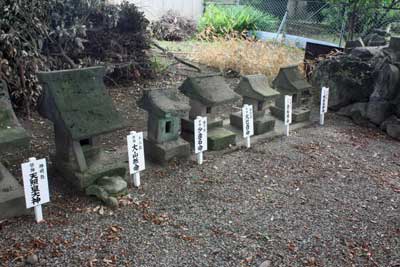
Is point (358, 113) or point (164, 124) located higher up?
point (164, 124)

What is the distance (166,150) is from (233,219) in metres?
1.08

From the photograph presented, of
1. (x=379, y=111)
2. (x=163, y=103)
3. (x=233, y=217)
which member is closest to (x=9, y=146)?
(x=163, y=103)

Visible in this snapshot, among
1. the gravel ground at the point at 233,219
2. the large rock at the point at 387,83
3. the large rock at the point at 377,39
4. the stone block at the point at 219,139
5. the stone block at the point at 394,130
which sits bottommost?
the gravel ground at the point at 233,219

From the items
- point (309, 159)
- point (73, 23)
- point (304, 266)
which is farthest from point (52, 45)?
point (304, 266)

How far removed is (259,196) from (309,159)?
1158 mm

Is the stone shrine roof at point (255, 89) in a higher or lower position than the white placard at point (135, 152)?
higher

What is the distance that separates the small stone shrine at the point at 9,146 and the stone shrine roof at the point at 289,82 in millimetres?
3555

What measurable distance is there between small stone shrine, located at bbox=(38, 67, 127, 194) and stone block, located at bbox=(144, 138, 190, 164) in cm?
52

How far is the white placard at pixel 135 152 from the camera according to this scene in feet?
11.1

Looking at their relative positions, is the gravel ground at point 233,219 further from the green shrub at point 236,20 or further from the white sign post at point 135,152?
the green shrub at point 236,20

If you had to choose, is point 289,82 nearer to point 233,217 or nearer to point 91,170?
point 233,217

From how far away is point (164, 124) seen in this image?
3912 mm

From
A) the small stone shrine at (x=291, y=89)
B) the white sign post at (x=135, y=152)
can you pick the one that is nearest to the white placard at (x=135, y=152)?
the white sign post at (x=135, y=152)

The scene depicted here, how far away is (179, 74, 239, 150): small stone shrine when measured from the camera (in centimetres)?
421
